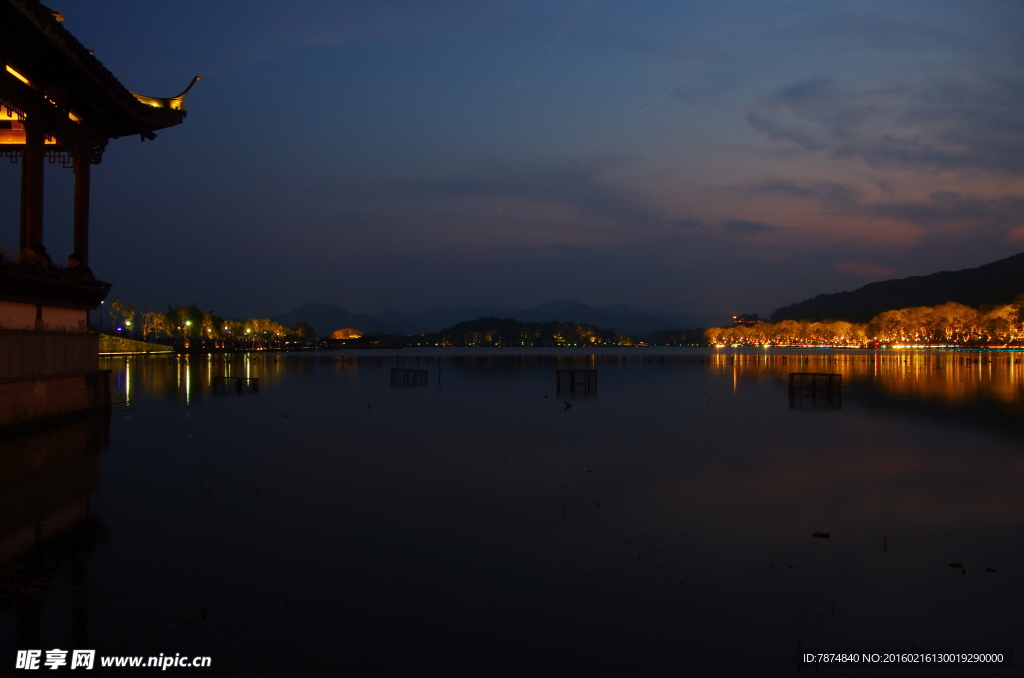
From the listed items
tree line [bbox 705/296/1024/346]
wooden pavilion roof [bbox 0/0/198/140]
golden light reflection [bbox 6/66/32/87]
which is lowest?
tree line [bbox 705/296/1024/346]

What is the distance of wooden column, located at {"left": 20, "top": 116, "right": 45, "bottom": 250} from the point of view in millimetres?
19078

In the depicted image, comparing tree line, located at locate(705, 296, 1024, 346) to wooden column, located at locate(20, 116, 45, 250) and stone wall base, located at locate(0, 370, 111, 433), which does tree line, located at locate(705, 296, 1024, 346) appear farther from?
wooden column, located at locate(20, 116, 45, 250)

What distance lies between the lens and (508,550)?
8844mm

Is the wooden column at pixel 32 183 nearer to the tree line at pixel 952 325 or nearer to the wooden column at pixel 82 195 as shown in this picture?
the wooden column at pixel 82 195

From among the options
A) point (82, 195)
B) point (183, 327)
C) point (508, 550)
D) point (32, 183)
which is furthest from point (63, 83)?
point (183, 327)

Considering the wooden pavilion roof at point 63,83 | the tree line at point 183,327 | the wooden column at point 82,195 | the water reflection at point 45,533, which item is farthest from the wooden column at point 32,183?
the tree line at point 183,327

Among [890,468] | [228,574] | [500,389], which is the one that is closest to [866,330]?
[500,389]

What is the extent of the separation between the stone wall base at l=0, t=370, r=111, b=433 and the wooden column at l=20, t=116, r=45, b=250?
4.25m

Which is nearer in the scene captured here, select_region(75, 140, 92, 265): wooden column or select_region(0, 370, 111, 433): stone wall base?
select_region(0, 370, 111, 433): stone wall base

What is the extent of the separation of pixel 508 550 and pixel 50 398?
16616 millimetres

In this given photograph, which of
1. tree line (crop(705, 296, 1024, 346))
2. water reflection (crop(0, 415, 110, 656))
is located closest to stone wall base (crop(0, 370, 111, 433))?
water reflection (crop(0, 415, 110, 656))

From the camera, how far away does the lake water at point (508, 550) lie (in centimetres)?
605

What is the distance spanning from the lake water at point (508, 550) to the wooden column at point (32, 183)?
234 inches

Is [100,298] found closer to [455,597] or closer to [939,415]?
[455,597]
